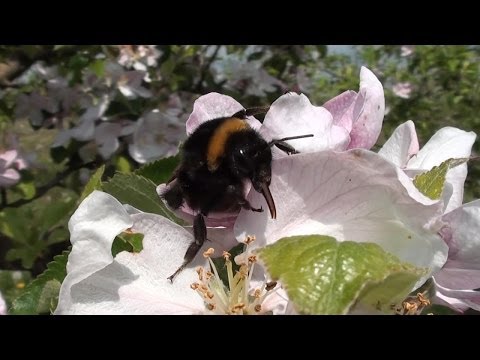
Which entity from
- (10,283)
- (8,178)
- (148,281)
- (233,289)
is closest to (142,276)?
(148,281)

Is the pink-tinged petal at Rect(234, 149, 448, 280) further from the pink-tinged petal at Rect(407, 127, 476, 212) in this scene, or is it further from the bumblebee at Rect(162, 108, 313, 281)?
the pink-tinged petal at Rect(407, 127, 476, 212)

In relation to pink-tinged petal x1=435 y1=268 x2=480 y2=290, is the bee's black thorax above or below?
above

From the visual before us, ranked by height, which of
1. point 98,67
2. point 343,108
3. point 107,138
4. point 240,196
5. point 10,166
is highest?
point 343,108

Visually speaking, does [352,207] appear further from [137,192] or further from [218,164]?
[137,192]

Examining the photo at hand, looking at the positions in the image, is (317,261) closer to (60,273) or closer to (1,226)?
(60,273)

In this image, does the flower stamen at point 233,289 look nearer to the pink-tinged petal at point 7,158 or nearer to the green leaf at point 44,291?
the green leaf at point 44,291

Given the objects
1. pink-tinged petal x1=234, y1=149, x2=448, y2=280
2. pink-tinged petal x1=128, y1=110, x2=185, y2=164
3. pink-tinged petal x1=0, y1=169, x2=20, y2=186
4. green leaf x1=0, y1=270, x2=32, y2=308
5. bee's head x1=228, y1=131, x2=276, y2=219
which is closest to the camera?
pink-tinged petal x1=234, y1=149, x2=448, y2=280

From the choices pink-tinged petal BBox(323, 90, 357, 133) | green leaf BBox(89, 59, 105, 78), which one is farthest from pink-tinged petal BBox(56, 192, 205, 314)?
green leaf BBox(89, 59, 105, 78)

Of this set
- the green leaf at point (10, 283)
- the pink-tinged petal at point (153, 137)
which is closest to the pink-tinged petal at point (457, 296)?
the pink-tinged petal at point (153, 137)
